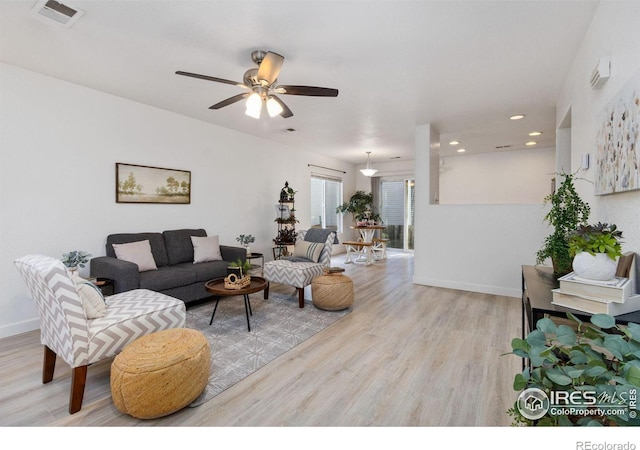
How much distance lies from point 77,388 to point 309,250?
2877mm

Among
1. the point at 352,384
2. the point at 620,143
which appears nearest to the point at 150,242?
the point at 352,384

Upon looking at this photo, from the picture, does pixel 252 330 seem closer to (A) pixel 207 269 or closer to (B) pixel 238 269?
(B) pixel 238 269

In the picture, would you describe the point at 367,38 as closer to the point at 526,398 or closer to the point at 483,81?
the point at 483,81

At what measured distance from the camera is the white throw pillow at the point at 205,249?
3.96 meters

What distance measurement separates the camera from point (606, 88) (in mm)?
1782

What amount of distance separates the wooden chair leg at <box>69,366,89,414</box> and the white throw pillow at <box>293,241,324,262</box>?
2.78 meters

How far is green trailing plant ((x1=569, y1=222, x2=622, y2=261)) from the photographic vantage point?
119 cm

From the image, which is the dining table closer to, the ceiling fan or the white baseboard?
the white baseboard

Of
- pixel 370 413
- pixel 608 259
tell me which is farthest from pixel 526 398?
pixel 370 413

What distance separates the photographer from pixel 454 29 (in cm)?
221

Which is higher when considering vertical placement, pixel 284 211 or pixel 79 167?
pixel 79 167

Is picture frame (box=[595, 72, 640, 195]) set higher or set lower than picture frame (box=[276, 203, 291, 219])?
higher

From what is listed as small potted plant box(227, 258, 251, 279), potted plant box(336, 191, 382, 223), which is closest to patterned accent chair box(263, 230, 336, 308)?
small potted plant box(227, 258, 251, 279)

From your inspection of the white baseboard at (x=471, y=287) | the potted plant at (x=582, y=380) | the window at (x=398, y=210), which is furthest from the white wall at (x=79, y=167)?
the window at (x=398, y=210)
